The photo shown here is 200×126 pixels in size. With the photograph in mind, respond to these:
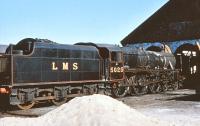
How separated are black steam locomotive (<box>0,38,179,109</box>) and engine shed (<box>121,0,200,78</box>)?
6.55 metres

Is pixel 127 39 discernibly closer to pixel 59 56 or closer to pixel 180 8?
pixel 180 8

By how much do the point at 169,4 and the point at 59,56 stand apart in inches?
682

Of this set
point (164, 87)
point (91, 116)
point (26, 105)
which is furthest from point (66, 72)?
point (164, 87)

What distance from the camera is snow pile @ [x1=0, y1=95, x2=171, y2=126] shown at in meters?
9.84

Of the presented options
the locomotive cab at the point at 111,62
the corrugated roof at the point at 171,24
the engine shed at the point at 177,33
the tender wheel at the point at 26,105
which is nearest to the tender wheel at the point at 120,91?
the locomotive cab at the point at 111,62

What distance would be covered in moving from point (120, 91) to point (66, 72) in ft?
18.2

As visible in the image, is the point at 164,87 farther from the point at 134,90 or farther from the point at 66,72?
the point at 66,72

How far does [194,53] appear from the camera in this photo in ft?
104

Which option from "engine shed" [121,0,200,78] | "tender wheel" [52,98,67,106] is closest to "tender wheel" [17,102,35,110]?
"tender wheel" [52,98,67,106]

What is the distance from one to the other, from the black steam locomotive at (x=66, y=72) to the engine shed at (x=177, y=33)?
21.5 feet

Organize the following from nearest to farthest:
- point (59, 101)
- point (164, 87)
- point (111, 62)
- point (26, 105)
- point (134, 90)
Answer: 1. point (26, 105)
2. point (59, 101)
3. point (111, 62)
4. point (134, 90)
5. point (164, 87)

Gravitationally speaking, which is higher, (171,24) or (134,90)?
(171,24)

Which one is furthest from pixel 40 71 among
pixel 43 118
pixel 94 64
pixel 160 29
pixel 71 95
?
pixel 160 29

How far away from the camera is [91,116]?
1007 cm
